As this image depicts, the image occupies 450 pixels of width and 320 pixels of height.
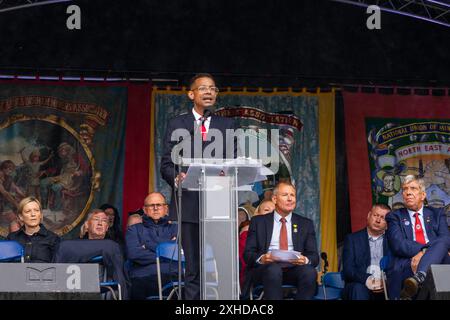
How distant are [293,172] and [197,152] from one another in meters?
5.13

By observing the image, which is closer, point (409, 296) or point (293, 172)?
point (409, 296)

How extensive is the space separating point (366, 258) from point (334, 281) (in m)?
0.33

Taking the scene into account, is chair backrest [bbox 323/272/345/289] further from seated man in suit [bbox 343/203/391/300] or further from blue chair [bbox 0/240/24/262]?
blue chair [bbox 0/240/24/262]

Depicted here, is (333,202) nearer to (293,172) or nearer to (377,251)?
(293,172)

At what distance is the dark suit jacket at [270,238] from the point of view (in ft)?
18.8

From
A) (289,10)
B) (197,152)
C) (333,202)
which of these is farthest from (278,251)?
(289,10)

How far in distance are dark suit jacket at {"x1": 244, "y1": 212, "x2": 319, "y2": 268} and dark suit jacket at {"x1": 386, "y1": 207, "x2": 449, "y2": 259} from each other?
602mm

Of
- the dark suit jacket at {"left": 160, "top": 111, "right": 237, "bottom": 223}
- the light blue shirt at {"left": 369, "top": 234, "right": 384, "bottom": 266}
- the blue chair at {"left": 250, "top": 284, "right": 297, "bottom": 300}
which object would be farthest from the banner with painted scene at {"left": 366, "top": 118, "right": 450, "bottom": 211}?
the dark suit jacket at {"left": 160, "top": 111, "right": 237, "bottom": 223}

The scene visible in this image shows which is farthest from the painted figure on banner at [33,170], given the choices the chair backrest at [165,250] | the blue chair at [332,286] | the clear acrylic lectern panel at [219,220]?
the clear acrylic lectern panel at [219,220]

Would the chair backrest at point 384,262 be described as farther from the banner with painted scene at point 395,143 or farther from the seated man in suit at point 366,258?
the banner with painted scene at point 395,143

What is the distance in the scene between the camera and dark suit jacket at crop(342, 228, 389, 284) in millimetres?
6375

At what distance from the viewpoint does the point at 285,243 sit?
5762mm

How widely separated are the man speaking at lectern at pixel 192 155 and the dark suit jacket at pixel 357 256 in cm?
210

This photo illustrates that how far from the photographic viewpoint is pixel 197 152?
4.54 meters
